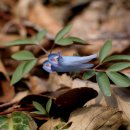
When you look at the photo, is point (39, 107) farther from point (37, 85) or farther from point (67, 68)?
point (37, 85)

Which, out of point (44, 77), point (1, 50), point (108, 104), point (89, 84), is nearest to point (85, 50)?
point (44, 77)

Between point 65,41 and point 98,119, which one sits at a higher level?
point 65,41

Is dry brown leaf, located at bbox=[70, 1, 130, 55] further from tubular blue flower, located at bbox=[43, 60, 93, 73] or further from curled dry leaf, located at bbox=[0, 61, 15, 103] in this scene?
tubular blue flower, located at bbox=[43, 60, 93, 73]

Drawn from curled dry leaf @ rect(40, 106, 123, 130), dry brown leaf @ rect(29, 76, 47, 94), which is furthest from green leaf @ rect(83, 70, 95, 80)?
dry brown leaf @ rect(29, 76, 47, 94)

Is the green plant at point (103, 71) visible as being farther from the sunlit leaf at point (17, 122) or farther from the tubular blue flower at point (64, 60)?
the sunlit leaf at point (17, 122)

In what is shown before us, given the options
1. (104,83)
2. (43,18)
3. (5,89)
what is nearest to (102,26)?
(43,18)

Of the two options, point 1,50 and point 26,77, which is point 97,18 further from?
point 26,77
